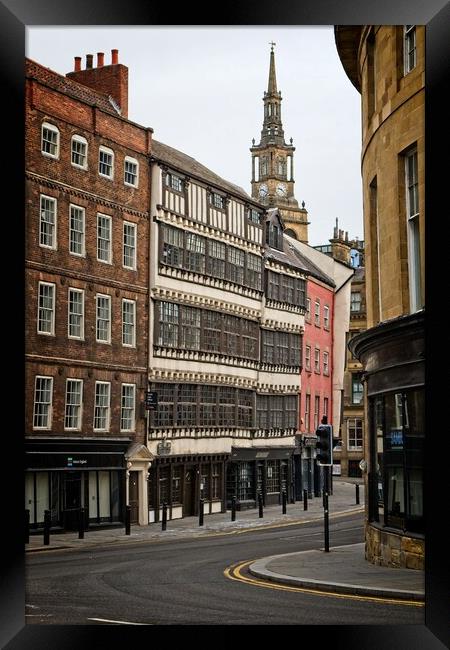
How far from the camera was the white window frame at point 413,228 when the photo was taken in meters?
14.4

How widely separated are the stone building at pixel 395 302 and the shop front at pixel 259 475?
5.67 m

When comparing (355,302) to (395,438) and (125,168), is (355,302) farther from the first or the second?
(395,438)

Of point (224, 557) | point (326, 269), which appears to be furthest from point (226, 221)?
point (224, 557)

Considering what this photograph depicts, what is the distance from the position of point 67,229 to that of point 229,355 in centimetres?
481

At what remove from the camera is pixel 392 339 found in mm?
14328

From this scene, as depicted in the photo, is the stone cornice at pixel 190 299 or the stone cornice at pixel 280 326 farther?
the stone cornice at pixel 280 326

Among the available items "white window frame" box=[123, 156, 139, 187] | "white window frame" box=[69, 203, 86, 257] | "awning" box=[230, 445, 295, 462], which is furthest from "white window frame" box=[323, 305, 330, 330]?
"white window frame" box=[69, 203, 86, 257]

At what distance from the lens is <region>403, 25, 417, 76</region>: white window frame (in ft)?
46.8

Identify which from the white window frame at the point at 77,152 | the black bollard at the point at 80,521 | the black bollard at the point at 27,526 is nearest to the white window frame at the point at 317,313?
the white window frame at the point at 77,152

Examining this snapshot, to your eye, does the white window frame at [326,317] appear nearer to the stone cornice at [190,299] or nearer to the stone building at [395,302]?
the stone cornice at [190,299]

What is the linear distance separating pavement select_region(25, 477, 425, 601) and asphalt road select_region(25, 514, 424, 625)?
13.1 inches

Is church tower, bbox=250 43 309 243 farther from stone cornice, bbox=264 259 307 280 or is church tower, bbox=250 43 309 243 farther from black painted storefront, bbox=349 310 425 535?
black painted storefront, bbox=349 310 425 535
